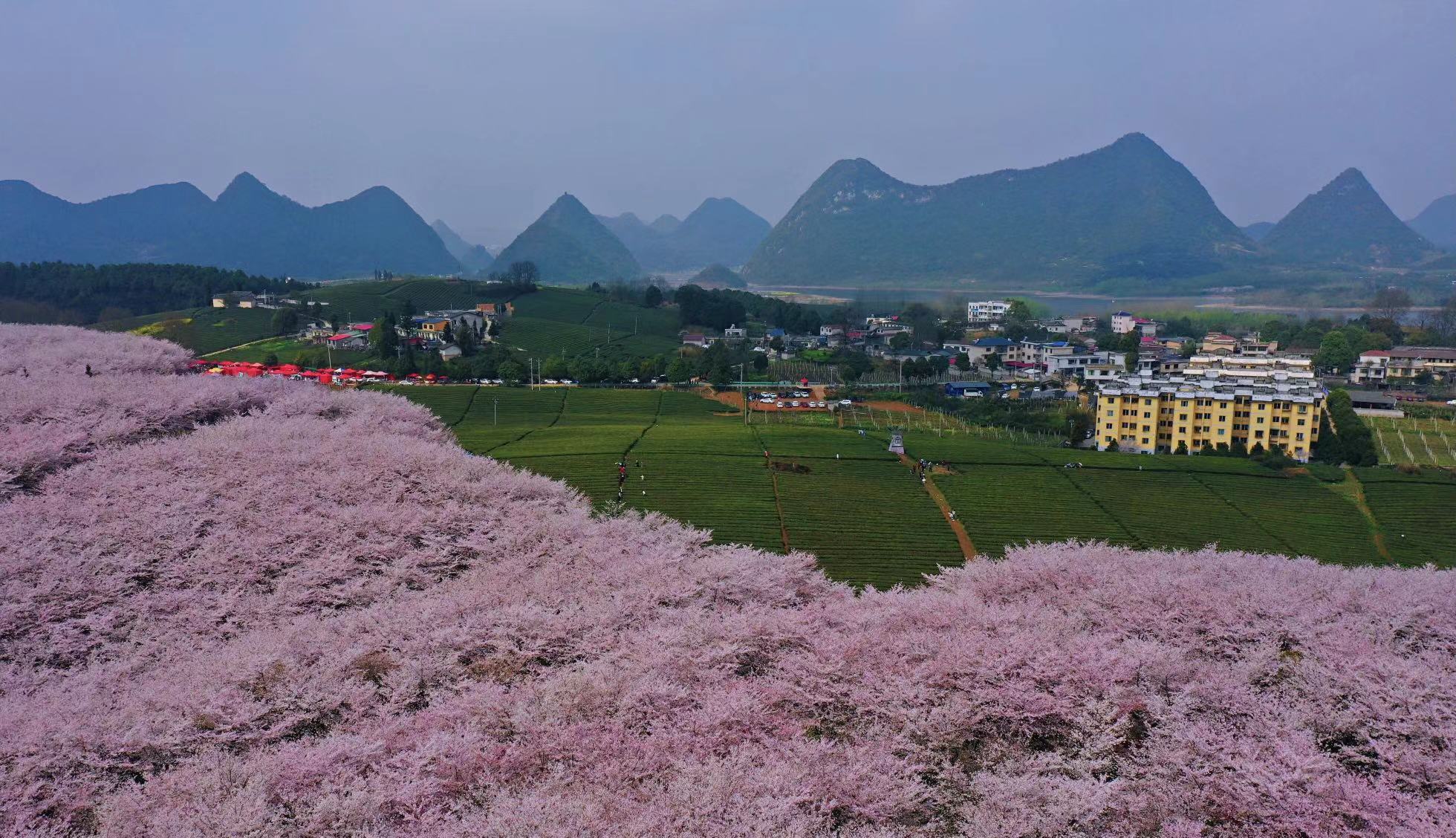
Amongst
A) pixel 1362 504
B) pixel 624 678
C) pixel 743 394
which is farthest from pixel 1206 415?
pixel 624 678

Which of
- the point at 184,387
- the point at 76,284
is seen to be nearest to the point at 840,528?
the point at 184,387

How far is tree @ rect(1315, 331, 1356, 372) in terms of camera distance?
71688 mm

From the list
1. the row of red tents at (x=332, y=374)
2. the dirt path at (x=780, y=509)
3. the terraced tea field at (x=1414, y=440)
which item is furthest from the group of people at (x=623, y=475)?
the terraced tea field at (x=1414, y=440)

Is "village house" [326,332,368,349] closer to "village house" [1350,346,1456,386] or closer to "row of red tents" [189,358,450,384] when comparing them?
"row of red tents" [189,358,450,384]

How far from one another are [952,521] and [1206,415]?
76.9ft

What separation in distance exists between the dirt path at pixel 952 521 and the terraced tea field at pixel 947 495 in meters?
0.18

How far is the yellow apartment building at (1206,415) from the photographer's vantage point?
4316cm

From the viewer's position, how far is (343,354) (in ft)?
218

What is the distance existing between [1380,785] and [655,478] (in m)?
23.4

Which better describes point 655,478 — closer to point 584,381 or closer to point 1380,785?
point 1380,785

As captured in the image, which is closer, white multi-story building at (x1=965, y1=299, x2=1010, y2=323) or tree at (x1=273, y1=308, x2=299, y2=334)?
tree at (x1=273, y1=308, x2=299, y2=334)

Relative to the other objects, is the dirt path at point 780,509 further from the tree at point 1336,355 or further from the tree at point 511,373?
the tree at point 1336,355

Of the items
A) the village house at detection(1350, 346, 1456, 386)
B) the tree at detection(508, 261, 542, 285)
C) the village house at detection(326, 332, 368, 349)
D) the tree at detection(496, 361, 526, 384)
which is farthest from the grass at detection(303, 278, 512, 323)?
the village house at detection(1350, 346, 1456, 386)

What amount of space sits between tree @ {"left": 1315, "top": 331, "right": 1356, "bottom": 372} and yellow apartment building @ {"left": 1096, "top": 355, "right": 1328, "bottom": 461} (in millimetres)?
29586
